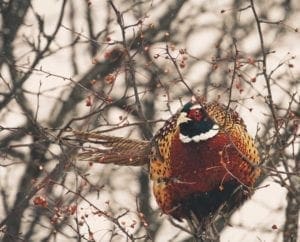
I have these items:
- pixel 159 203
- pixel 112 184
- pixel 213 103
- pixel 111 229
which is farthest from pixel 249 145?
pixel 112 184

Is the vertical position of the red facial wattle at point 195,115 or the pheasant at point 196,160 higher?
the red facial wattle at point 195,115

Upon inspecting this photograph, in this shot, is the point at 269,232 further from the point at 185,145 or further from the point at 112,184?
the point at 112,184

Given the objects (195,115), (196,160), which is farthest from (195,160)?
(195,115)

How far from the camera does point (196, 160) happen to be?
5809mm

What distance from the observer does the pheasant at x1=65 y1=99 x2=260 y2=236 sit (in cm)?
574

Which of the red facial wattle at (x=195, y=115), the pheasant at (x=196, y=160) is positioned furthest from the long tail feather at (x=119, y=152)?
the red facial wattle at (x=195, y=115)

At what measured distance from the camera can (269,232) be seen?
693 centimetres

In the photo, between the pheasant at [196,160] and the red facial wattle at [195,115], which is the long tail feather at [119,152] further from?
the red facial wattle at [195,115]

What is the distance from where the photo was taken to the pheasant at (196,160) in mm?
5738

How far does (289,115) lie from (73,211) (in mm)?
1491

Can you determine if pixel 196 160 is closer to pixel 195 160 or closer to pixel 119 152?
pixel 195 160

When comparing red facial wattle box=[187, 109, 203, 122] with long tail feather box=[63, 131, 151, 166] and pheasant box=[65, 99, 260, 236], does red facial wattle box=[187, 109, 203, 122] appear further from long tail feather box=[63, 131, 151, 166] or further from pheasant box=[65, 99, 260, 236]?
long tail feather box=[63, 131, 151, 166]

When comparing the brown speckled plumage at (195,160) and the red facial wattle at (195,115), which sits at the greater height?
the red facial wattle at (195,115)

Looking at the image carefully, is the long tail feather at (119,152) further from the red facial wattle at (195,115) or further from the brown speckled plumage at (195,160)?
the red facial wattle at (195,115)
